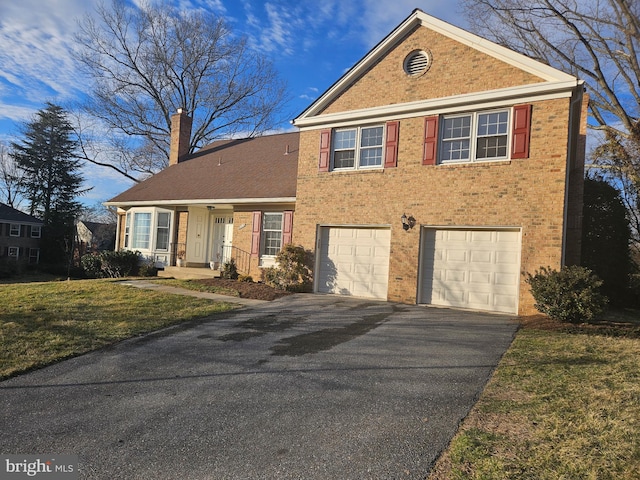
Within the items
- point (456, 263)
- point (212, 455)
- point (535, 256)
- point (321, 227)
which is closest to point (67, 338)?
point (212, 455)

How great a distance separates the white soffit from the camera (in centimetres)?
1041

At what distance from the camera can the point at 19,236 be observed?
35.0 m

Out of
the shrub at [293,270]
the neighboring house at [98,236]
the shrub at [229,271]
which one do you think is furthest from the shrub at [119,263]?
the neighboring house at [98,236]

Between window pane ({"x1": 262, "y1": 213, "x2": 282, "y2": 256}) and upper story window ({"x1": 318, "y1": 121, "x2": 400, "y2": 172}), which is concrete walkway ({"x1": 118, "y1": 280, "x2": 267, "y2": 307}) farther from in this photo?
upper story window ({"x1": 318, "y1": 121, "x2": 400, "y2": 172})

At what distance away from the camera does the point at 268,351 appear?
6.82 metres

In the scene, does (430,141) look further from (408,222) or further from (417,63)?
(417,63)

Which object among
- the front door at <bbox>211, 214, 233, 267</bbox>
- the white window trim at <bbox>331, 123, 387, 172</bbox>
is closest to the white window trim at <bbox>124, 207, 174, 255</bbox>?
the front door at <bbox>211, 214, 233, 267</bbox>

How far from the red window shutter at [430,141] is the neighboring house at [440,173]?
0.03m

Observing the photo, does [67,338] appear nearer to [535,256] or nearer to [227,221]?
[535,256]

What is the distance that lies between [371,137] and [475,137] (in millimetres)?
3090

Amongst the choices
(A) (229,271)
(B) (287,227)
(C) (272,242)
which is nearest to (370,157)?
(B) (287,227)

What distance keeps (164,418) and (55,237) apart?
121 ft

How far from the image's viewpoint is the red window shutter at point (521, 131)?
1059 centimetres

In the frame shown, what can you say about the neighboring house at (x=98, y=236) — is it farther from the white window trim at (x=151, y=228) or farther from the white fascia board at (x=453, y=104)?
the white fascia board at (x=453, y=104)
